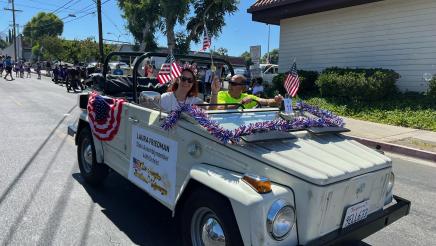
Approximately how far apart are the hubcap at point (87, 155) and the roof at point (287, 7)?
11.7m

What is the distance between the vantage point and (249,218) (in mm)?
2650

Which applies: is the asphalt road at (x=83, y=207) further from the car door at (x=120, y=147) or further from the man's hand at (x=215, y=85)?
the man's hand at (x=215, y=85)

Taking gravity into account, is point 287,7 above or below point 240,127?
above

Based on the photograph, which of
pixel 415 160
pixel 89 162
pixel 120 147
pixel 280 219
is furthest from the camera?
pixel 415 160

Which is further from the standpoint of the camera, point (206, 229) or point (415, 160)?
point (415, 160)

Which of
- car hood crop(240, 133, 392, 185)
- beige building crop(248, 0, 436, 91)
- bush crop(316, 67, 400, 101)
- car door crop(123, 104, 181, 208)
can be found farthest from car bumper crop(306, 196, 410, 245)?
beige building crop(248, 0, 436, 91)

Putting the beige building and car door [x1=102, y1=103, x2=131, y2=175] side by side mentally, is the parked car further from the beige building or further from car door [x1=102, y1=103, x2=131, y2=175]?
the beige building

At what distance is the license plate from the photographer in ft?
9.93

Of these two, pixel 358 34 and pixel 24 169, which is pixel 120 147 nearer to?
pixel 24 169

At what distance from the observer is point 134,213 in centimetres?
457

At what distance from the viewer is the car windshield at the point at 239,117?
3.66 meters

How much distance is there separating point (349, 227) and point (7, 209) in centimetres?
368

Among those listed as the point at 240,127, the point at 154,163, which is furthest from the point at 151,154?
the point at 240,127

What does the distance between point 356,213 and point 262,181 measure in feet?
2.89
